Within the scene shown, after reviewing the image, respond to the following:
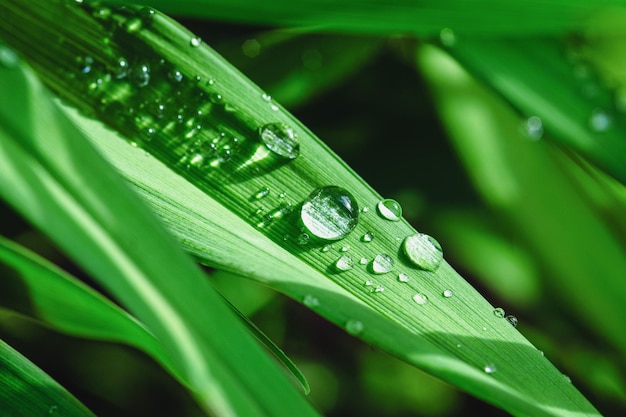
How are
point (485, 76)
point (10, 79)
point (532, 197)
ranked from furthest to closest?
1. point (532, 197)
2. point (485, 76)
3. point (10, 79)

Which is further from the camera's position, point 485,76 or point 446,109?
point 446,109

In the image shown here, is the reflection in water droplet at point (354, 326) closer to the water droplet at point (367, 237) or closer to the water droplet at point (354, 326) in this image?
the water droplet at point (354, 326)

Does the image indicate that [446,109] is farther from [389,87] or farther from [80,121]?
[80,121]

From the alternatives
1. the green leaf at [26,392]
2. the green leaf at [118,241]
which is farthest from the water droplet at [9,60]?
the green leaf at [26,392]

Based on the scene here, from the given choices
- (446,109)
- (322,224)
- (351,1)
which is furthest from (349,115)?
(322,224)

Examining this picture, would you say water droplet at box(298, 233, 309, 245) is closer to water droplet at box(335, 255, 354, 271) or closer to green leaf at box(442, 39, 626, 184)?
water droplet at box(335, 255, 354, 271)

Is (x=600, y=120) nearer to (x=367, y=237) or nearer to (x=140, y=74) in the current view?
(x=367, y=237)
